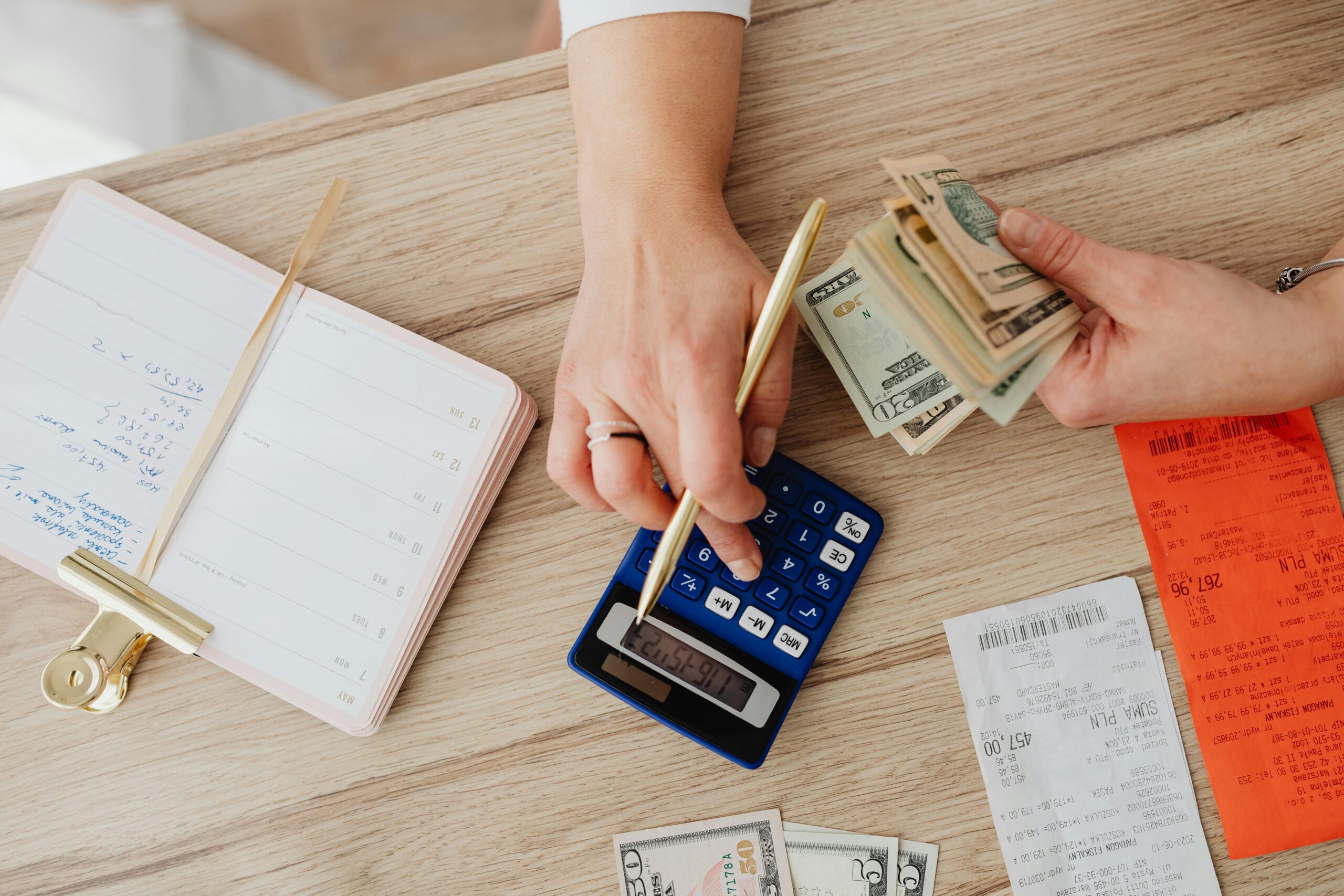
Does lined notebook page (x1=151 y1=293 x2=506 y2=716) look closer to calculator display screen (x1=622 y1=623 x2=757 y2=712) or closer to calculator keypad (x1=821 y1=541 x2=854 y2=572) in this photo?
calculator display screen (x1=622 y1=623 x2=757 y2=712)

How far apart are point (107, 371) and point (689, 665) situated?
0.62 metres

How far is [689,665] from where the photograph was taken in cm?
69

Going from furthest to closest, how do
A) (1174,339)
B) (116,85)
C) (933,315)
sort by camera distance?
(116,85) → (1174,339) → (933,315)

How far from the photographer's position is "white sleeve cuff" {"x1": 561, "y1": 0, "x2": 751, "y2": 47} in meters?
0.68

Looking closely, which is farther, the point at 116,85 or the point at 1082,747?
the point at 116,85

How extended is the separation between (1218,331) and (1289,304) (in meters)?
0.09

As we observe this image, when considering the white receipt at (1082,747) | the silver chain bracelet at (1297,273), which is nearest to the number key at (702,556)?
the white receipt at (1082,747)

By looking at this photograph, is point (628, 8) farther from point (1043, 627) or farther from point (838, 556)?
point (1043, 627)

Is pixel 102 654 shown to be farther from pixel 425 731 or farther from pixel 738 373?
pixel 738 373

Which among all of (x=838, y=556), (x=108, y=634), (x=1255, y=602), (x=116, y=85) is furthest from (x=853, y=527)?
(x=116, y=85)

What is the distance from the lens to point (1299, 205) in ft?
2.36

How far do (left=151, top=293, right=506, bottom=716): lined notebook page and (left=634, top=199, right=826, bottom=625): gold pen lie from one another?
21 cm

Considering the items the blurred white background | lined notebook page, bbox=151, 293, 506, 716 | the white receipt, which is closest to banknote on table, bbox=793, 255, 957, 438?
the white receipt

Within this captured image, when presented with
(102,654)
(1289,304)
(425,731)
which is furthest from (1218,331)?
(102,654)
